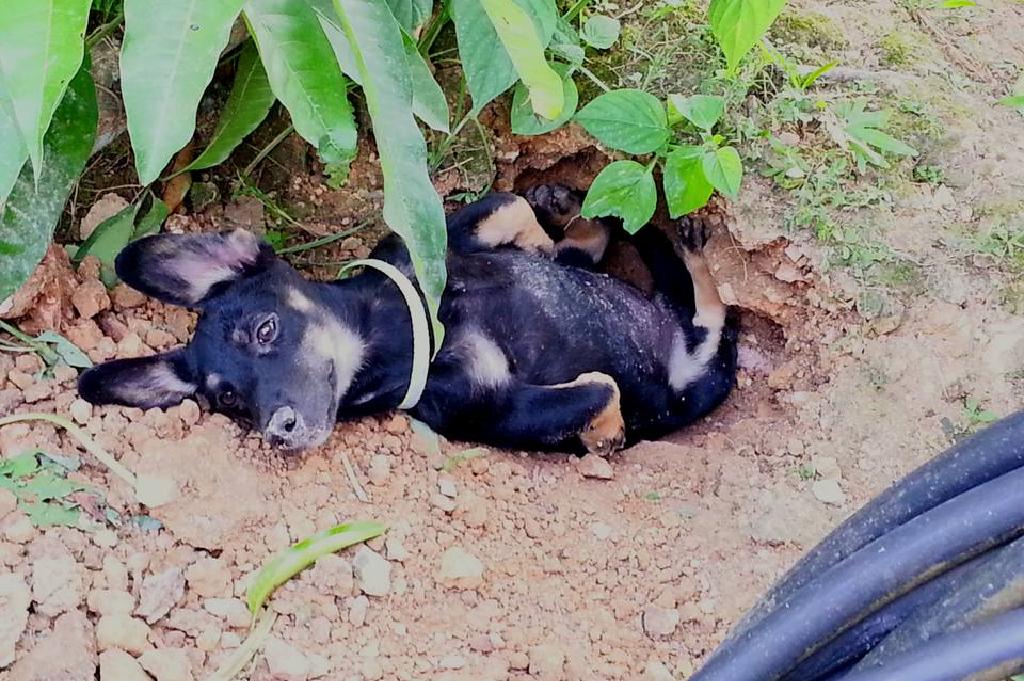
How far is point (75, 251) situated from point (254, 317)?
65 cm

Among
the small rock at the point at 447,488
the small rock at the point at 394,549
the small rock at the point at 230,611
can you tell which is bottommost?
the small rock at the point at 447,488

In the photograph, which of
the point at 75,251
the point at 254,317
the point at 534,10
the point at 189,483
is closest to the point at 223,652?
the point at 189,483

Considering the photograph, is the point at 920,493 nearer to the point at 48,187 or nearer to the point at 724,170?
the point at 724,170

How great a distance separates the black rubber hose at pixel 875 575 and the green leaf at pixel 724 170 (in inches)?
77.3

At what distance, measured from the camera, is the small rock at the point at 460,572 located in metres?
2.63

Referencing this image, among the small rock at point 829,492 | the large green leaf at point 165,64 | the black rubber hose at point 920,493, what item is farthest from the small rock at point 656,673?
the large green leaf at point 165,64

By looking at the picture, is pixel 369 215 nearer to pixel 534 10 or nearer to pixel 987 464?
pixel 534 10

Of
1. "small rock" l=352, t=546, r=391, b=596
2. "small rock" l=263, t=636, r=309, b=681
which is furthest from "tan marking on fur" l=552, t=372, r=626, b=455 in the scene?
"small rock" l=263, t=636, r=309, b=681

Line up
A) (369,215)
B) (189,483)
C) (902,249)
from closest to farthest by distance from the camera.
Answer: (189,483), (902,249), (369,215)

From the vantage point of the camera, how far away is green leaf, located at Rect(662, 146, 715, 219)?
3260 millimetres

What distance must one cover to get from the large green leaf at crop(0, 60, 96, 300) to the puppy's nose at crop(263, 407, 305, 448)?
83 cm

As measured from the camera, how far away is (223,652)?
2.32 m

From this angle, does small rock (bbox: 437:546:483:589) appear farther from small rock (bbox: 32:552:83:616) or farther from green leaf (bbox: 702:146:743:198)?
green leaf (bbox: 702:146:743:198)

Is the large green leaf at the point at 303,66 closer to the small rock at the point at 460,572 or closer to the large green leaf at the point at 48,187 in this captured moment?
the large green leaf at the point at 48,187
